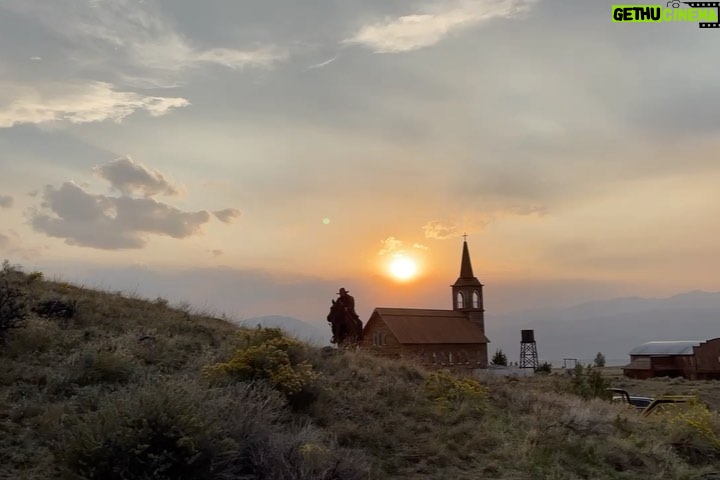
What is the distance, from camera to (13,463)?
23.7ft

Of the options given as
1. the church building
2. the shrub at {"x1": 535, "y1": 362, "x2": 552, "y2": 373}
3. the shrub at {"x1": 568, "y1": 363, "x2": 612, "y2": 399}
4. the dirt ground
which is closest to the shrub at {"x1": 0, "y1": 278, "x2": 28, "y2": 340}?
the shrub at {"x1": 568, "y1": 363, "x2": 612, "y2": 399}

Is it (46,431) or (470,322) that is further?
(470,322)

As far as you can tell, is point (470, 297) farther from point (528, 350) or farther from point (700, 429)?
point (700, 429)

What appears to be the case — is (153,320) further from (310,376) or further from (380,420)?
(380,420)

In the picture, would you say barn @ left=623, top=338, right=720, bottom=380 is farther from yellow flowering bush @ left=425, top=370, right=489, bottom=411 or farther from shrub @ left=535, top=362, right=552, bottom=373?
yellow flowering bush @ left=425, top=370, right=489, bottom=411

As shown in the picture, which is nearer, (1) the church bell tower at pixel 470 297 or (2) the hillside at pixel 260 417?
(2) the hillside at pixel 260 417

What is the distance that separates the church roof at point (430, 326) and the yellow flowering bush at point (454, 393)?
112 feet

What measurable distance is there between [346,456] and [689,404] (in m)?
9.76

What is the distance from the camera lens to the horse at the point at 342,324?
72.1 feet

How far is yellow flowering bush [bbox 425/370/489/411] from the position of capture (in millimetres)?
12859

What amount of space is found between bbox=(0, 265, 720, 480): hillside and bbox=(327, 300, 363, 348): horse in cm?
583

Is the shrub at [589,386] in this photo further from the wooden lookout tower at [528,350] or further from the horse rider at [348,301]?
the wooden lookout tower at [528,350]

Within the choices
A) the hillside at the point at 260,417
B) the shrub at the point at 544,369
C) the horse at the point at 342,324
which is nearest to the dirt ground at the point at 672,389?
the shrub at the point at 544,369

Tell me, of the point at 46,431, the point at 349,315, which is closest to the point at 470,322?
the point at 349,315
